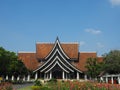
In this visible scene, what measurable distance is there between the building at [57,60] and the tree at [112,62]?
14696 mm

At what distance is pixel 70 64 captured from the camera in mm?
69500

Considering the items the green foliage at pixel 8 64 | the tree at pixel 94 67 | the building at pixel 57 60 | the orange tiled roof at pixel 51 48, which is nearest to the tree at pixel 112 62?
the tree at pixel 94 67

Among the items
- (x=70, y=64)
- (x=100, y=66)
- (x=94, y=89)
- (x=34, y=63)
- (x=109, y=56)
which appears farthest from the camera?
(x=34, y=63)

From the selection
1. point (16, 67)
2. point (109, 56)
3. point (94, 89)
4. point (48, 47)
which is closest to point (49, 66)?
point (48, 47)

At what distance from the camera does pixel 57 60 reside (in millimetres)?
69500

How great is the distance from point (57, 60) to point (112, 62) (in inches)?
702

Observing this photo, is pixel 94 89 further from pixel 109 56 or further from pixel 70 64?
pixel 70 64

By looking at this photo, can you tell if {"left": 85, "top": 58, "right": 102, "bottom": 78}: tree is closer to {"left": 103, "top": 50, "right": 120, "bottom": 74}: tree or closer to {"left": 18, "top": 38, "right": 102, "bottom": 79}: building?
{"left": 103, "top": 50, "right": 120, "bottom": 74}: tree

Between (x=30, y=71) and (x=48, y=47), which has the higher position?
(x=48, y=47)

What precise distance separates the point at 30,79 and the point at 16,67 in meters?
16.1

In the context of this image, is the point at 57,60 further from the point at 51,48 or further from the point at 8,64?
the point at 8,64

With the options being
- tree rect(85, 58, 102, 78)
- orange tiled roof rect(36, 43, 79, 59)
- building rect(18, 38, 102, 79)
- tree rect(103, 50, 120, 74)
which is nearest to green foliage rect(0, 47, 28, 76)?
building rect(18, 38, 102, 79)

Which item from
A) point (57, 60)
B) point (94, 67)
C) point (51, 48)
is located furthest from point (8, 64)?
point (51, 48)

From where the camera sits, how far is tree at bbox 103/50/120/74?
5369cm
